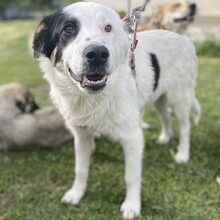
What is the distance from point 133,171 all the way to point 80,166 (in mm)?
558

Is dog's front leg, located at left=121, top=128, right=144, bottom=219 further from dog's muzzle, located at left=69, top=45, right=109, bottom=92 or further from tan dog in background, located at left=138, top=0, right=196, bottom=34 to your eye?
tan dog in background, located at left=138, top=0, right=196, bottom=34

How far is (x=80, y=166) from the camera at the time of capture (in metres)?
3.65

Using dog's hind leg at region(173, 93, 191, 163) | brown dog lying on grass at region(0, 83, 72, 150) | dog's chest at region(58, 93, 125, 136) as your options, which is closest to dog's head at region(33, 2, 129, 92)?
dog's chest at region(58, 93, 125, 136)

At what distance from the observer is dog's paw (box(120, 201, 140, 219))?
3.39 metres

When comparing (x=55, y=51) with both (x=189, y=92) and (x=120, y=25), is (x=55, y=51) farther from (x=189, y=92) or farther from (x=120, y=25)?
(x=189, y=92)

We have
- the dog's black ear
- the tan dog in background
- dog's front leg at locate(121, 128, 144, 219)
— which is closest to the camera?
the dog's black ear

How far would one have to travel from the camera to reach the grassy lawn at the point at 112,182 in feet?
11.4

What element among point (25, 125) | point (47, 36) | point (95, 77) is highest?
point (47, 36)

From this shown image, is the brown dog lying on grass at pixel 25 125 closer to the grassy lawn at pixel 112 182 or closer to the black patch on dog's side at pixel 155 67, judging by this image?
the grassy lawn at pixel 112 182

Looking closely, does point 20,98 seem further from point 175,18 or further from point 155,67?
point 175,18

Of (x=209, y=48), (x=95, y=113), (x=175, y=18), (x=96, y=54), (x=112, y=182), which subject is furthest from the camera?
(x=209, y=48)

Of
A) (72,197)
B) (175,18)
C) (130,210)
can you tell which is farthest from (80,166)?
(175,18)

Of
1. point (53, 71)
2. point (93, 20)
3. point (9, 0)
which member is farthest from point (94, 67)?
point (9, 0)

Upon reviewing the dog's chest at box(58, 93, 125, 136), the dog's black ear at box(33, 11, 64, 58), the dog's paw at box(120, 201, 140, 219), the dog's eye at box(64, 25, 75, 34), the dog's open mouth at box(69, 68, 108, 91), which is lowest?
the dog's paw at box(120, 201, 140, 219)
